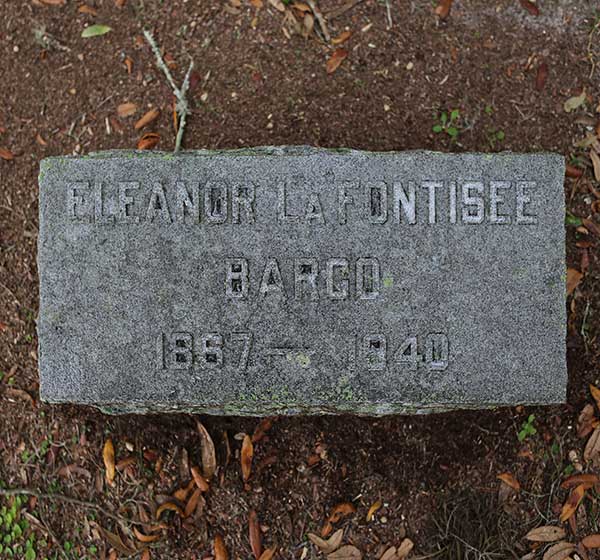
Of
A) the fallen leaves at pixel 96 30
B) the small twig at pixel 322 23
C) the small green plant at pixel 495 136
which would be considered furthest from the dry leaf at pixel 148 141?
the small green plant at pixel 495 136

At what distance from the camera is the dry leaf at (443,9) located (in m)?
3.19

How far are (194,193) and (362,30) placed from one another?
4.69 ft

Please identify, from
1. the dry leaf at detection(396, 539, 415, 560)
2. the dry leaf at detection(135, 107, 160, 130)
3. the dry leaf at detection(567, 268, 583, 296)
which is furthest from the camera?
the dry leaf at detection(135, 107, 160, 130)

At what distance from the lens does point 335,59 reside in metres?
3.18

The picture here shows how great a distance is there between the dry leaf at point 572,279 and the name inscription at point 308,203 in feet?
2.71

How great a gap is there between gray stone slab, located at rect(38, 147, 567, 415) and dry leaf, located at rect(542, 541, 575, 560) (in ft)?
3.24

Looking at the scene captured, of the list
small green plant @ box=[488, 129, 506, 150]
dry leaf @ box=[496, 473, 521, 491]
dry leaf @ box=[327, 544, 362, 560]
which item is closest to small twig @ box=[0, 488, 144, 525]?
dry leaf @ box=[327, 544, 362, 560]

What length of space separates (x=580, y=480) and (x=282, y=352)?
66.7 inches

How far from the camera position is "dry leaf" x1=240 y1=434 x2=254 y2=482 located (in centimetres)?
301

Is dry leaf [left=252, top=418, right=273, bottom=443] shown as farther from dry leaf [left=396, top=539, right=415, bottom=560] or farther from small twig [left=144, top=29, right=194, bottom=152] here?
small twig [left=144, top=29, right=194, bottom=152]

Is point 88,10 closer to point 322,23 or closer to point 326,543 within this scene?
point 322,23

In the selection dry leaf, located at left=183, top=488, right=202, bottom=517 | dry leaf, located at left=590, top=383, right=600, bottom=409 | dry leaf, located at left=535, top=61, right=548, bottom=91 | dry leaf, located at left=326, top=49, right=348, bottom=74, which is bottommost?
dry leaf, located at left=183, top=488, right=202, bottom=517

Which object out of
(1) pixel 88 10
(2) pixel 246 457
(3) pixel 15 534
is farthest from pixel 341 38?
(3) pixel 15 534

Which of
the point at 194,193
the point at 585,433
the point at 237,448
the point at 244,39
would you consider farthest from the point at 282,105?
the point at 585,433
